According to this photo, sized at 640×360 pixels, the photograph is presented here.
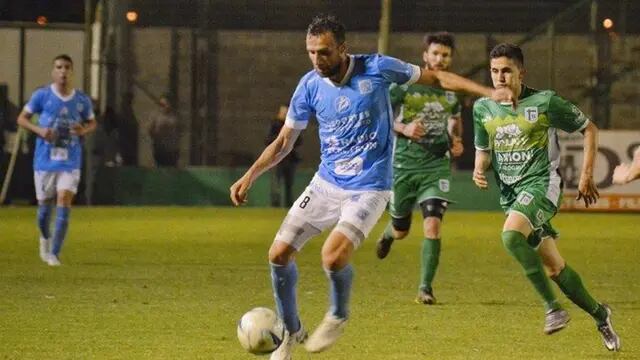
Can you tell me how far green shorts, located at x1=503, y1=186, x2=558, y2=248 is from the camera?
32.2 feet

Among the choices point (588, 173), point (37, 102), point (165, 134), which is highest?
point (588, 173)

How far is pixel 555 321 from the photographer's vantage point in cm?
969

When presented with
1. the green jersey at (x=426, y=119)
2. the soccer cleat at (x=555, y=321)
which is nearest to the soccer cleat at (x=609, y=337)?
the soccer cleat at (x=555, y=321)

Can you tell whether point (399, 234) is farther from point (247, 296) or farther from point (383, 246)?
point (247, 296)

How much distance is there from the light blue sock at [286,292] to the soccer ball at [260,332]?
29 cm

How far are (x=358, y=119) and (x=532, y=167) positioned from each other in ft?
5.10

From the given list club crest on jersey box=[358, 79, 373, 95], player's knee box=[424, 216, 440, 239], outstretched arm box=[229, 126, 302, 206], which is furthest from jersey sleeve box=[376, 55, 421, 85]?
player's knee box=[424, 216, 440, 239]

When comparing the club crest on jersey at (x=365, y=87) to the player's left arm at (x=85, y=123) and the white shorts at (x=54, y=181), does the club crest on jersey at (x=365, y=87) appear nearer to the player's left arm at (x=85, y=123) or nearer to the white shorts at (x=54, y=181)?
the player's left arm at (x=85, y=123)

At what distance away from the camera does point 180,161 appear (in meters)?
27.6

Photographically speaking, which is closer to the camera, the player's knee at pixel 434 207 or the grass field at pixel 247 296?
the grass field at pixel 247 296

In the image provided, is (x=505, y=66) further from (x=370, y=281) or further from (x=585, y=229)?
(x=585, y=229)

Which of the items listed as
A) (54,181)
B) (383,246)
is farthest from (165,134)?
(383,246)

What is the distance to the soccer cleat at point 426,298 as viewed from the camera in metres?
12.2

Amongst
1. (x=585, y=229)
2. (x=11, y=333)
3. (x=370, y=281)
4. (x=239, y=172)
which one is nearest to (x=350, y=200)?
(x=11, y=333)
